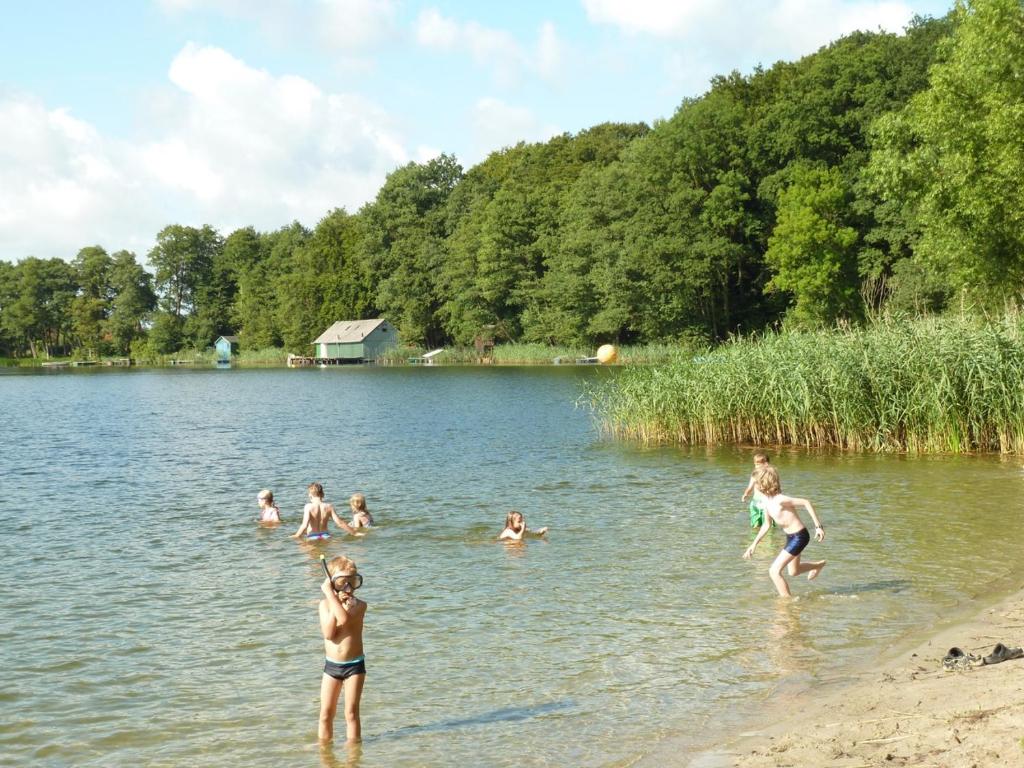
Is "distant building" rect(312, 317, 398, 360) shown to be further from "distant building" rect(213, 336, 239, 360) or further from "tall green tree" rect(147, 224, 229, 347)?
"tall green tree" rect(147, 224, 229, 347)

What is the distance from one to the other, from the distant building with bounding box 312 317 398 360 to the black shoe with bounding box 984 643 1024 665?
115278 millimetres

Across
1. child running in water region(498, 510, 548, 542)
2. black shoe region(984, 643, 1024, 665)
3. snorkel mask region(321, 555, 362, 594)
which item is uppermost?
snorkel mask region(321, 555, 362, 594)

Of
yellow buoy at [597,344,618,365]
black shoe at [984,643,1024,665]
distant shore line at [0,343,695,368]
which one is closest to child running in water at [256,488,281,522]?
black shoe at [984,643,1024,665]

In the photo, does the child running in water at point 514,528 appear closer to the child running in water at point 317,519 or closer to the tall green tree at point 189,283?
the child running in water at point 317,519

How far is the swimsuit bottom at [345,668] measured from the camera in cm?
803

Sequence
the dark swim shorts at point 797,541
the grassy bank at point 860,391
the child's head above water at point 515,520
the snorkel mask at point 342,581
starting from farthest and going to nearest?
the grassy bank at point 860,391 → the child's head above water at point 515,520 → the dark swim shorts at point 797,541 → the snorkel mask at point 342,581

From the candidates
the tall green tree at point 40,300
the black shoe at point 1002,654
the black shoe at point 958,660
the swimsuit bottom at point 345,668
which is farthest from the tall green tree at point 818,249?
the tall green tree at point 40,300

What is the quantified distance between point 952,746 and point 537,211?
9683cm

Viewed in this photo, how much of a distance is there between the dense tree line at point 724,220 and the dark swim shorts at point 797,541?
52.4 ft

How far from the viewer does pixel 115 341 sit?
16000cm

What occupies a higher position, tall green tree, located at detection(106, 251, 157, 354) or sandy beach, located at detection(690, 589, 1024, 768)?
tall green tree, located at detection(106, 251, 157, 354)

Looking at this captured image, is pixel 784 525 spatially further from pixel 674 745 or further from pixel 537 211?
pixel 537 211

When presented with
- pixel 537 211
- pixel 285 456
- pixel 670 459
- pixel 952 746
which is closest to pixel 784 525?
pixel 952 746

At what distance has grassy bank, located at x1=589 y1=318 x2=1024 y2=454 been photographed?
23094mm
